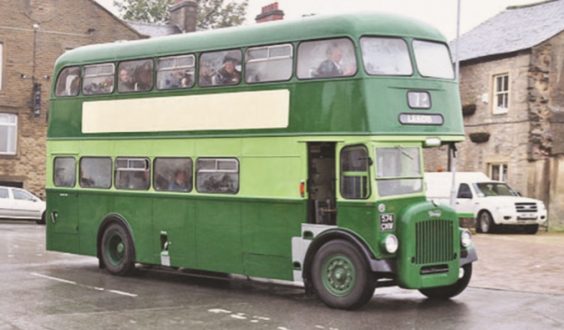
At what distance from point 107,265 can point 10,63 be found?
2426 centimetres

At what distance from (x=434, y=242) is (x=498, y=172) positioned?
875 inches

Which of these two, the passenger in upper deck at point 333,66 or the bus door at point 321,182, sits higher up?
the passenger in upper deck at point 333,66

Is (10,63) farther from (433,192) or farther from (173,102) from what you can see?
(173,102)

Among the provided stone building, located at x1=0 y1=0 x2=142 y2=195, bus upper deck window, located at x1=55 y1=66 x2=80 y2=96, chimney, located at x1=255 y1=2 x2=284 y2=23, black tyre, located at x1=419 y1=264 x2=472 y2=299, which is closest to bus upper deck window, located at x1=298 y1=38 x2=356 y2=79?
black tyre, located at x1=419 y1=264 x2=472 y2=299

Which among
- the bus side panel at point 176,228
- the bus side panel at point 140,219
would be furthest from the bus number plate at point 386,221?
the bus side panel at point 140,219

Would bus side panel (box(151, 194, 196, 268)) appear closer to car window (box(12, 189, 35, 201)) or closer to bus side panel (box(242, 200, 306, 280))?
bus side panel (box(242, 200, 306, 280))

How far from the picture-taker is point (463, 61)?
1373 inches

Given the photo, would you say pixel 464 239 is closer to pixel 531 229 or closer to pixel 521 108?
pixel 531 229

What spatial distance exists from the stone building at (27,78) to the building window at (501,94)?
1922 centimetres

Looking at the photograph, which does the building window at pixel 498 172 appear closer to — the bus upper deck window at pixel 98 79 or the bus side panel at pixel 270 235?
the bus upper deck window at pixel 98 79

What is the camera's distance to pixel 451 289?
13281mm

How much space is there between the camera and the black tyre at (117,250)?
15797 millimetres

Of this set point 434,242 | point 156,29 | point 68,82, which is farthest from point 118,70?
point 156,29

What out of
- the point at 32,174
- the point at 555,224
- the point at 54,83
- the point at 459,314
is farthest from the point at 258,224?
the point at 32,174
